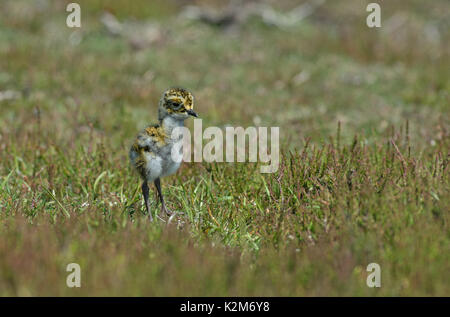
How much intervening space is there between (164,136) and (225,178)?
131 centimetres

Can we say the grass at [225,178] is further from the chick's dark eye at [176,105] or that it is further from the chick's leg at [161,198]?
A: the chick's dark eye at [176,105]

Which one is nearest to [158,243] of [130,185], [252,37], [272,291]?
[272,291]

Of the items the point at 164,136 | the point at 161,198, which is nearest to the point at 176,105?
the point at 164,136

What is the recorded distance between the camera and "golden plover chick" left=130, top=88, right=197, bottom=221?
13.8 ft

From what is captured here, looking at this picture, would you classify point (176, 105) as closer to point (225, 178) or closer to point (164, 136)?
point (164, 136)

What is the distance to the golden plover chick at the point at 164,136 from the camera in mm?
4195

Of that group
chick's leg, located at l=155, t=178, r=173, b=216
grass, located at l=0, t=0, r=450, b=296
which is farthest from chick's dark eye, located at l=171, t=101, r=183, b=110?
grass, located at l=0, t=0, r=450, b=296

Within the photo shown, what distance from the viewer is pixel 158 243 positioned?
3613 millimetres

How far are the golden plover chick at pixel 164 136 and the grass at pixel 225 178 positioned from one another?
0.47m

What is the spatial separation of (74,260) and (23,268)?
30 centimetres

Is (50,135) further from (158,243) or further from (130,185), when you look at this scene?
(158,243)

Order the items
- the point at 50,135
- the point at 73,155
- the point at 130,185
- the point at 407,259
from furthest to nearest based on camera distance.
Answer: the point at 50,135
the point at 73,155
the point at 130,185
the point at 407,259

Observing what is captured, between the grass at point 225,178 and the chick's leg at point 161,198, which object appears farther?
the chick's leg at point 161,198

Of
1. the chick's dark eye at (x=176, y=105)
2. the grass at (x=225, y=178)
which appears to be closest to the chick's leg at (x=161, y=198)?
the grass at (x=225, y=178)
